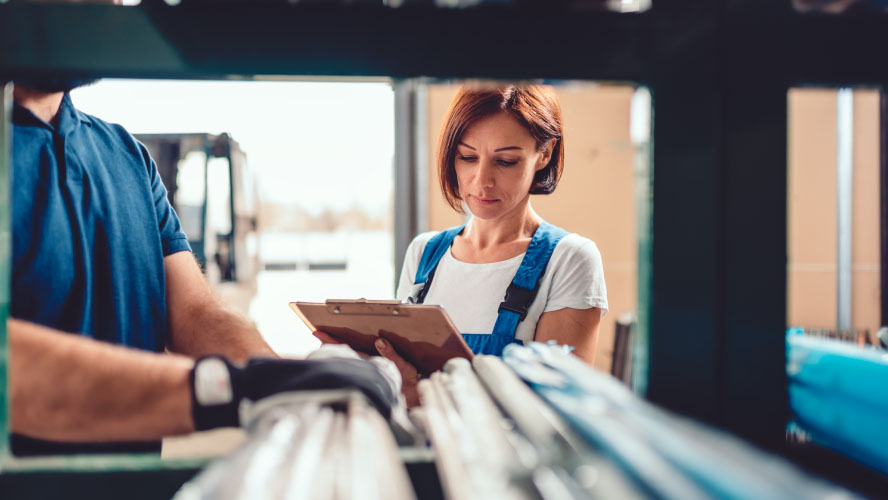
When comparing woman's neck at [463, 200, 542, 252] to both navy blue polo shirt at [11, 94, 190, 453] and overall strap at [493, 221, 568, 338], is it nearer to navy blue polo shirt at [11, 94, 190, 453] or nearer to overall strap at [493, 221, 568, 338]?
overall strap at [493, 221, 568, 338]

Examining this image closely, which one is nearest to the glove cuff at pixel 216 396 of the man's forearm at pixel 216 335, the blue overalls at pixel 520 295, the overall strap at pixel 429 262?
the man's forearm at pixel 216 335

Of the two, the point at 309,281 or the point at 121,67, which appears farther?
the point at 309,281

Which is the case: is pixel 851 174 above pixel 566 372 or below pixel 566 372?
above

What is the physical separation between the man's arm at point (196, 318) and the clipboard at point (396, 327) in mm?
164

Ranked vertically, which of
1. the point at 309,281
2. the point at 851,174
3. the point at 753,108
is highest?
the point at 851,174

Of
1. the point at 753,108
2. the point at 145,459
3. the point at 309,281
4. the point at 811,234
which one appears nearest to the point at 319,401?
the point at 145,459

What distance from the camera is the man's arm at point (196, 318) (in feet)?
4.25

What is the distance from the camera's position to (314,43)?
0.54m

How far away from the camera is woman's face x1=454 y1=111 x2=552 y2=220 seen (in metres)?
1.89

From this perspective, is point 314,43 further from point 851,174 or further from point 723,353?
point 851,174

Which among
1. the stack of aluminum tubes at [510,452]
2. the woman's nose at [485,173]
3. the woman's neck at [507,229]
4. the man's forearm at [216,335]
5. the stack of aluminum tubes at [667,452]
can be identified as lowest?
the man's forearm at [216,335]

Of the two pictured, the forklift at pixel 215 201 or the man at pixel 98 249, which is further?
the forklift at pixel 215 201

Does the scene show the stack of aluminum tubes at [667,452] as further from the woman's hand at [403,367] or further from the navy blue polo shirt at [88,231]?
the navy blue polo shirt at [88,231]

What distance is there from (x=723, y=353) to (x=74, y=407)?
0.69m
